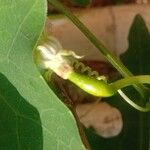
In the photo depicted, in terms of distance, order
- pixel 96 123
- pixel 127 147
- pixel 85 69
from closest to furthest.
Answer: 1. pixel 85 69
2. pixel 127 147
3. pixel 96 123

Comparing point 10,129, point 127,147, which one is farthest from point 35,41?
point 127,147

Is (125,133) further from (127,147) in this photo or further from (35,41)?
(35,41)

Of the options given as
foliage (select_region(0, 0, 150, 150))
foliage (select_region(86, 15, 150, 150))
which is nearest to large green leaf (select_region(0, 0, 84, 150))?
foliage (select_region(0, 0, 150, 150))

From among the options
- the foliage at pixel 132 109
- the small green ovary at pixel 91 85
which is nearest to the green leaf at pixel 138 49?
the foliage at pixel 132 109

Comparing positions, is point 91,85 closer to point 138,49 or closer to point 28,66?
point 28,66

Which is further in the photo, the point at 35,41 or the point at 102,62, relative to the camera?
the point at 102,62

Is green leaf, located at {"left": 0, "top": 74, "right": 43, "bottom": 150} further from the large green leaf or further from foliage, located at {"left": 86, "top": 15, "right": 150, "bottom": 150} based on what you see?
foliage, located at {"left": 86, "top": 15, "right": 150, "bottom": 150}
